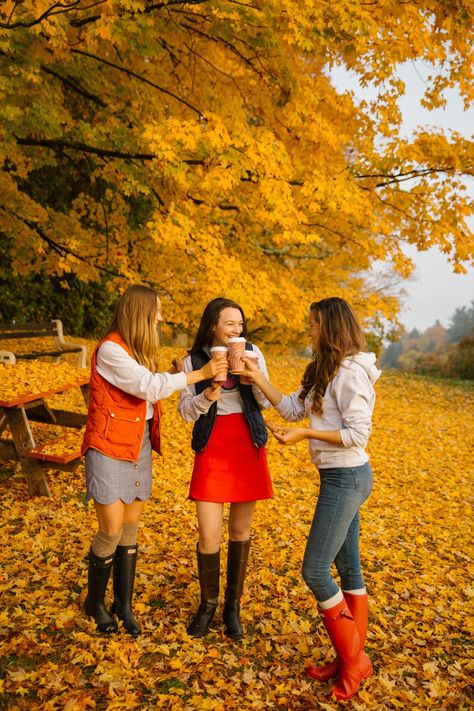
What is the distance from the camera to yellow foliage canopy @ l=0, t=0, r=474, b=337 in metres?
6.07

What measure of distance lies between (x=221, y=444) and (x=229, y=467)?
0.14 metres

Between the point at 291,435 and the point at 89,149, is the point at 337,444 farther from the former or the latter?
the point at 89,149

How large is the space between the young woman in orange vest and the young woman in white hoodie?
543 millimetres

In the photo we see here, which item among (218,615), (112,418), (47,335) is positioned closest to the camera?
(112,418)

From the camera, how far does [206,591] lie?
3.36 meters

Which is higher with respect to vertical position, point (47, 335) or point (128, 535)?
point (47, 335)

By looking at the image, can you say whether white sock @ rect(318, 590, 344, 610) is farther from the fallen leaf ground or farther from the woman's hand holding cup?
the woman's hand holding cup

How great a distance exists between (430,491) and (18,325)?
646 centimetres

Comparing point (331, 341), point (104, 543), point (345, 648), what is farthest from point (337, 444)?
point (104, 543)

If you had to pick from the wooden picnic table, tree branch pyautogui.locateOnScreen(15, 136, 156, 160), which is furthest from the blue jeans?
tree branch pyautogui.locateOnScreen(15, 136, 156, 160)

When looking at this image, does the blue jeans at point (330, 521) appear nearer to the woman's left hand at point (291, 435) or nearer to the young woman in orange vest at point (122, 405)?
the woman's left hand at point (291, 435)

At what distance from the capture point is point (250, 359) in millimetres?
2941

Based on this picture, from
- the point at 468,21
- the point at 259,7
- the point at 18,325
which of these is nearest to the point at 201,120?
the point at 259,7

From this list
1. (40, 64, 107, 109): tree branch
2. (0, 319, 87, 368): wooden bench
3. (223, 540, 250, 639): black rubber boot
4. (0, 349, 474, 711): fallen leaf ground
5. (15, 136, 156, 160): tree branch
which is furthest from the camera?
(0, 319, 87, 368): wooden bench
